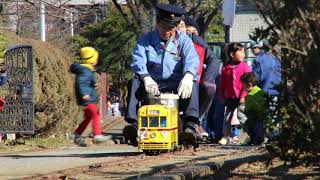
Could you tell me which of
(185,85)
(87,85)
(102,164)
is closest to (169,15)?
(185,85)

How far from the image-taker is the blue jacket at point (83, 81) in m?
8.53

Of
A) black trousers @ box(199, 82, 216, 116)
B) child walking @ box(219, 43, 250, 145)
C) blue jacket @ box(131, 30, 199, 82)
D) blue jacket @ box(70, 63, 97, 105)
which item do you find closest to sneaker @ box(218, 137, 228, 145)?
child walking @ box(219, 43, 250, 145)

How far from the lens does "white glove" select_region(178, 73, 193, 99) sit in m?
9.55

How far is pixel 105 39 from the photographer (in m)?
36.8

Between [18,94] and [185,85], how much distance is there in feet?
20.3

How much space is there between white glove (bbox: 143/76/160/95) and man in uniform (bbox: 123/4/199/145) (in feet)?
0.47

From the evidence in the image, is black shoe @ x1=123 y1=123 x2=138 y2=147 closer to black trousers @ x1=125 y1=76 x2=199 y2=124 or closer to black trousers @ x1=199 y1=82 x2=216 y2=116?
black trousers @ x1=125 y1=76 x2=199 y2=124

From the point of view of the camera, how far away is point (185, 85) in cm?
955

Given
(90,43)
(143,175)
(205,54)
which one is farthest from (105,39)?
(143,175)

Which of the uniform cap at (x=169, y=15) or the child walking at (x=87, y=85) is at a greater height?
the uniform cap at (x=169, y=15)

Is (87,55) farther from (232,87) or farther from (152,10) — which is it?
(152,10)

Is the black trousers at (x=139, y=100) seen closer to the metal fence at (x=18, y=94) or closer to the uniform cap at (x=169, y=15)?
the uniform cap at (x=169, y=15)

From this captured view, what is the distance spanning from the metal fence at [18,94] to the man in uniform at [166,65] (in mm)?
5241

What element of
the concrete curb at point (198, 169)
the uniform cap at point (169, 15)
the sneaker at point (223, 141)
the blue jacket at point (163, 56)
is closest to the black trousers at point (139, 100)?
the blue jacket at point (163, 56)
